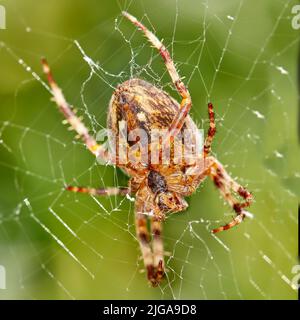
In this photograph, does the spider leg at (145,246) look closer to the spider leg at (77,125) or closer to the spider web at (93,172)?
the spider web at (93,172)

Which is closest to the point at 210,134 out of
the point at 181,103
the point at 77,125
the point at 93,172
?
the point at 181,103

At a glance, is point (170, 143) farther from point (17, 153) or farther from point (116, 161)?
point (17, 153)

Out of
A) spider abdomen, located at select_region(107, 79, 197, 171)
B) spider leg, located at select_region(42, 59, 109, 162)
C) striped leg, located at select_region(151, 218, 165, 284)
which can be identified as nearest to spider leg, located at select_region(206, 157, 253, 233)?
spider abdomen, located at select_region(107, 79, 197, 171)

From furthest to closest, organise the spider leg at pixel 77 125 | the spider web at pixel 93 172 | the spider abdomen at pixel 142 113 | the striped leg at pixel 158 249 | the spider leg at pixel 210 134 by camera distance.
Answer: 1. the spider web at pixel 93 172
2. the striped leg at pixel 158 249
3. the spider leg at pixel 210 134
4. the spider abdomen at pixel 142 113
5. the spider leg at pixel 77 125

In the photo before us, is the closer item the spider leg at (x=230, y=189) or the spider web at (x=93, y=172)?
the spider leg at (x=230, y=189)

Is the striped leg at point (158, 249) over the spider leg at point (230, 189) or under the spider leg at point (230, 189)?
under

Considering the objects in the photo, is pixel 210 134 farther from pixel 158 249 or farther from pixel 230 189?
pixel 158 249

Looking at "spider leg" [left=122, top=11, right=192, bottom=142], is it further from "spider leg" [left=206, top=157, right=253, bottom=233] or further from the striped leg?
the striped leg

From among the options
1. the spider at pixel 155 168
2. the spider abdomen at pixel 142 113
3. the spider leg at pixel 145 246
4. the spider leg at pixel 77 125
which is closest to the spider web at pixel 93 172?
the spider leg at pixel 145 246
